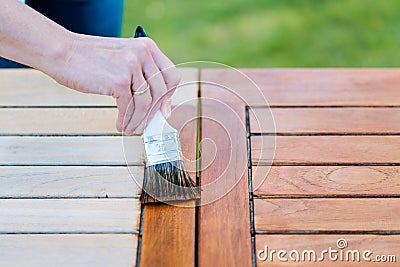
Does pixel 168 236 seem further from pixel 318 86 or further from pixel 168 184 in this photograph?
pixel 318 86

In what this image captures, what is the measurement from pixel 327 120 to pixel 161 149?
12.1 inches

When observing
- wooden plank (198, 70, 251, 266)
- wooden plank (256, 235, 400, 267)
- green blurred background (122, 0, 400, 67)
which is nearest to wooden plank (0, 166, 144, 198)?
wooden plank (198, 70, 251, 266)

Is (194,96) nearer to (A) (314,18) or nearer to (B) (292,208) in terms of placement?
(B) (292,208)

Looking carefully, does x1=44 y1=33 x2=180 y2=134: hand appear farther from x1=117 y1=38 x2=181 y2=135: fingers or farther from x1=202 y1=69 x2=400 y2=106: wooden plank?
x1=202 y1=69 x2=400 y2=106: wooden plank

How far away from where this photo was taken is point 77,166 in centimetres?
107

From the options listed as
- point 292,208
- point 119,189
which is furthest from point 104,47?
point 292,208

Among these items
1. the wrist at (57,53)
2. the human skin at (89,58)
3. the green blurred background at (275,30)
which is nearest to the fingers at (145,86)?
the human skin at (89,58)

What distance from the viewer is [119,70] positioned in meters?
1.01

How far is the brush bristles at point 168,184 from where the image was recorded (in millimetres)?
1013

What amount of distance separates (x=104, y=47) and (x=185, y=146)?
0.22 meters

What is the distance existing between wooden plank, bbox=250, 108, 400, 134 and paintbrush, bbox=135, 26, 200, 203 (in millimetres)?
161

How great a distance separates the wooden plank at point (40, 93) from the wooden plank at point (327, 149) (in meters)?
0.21
